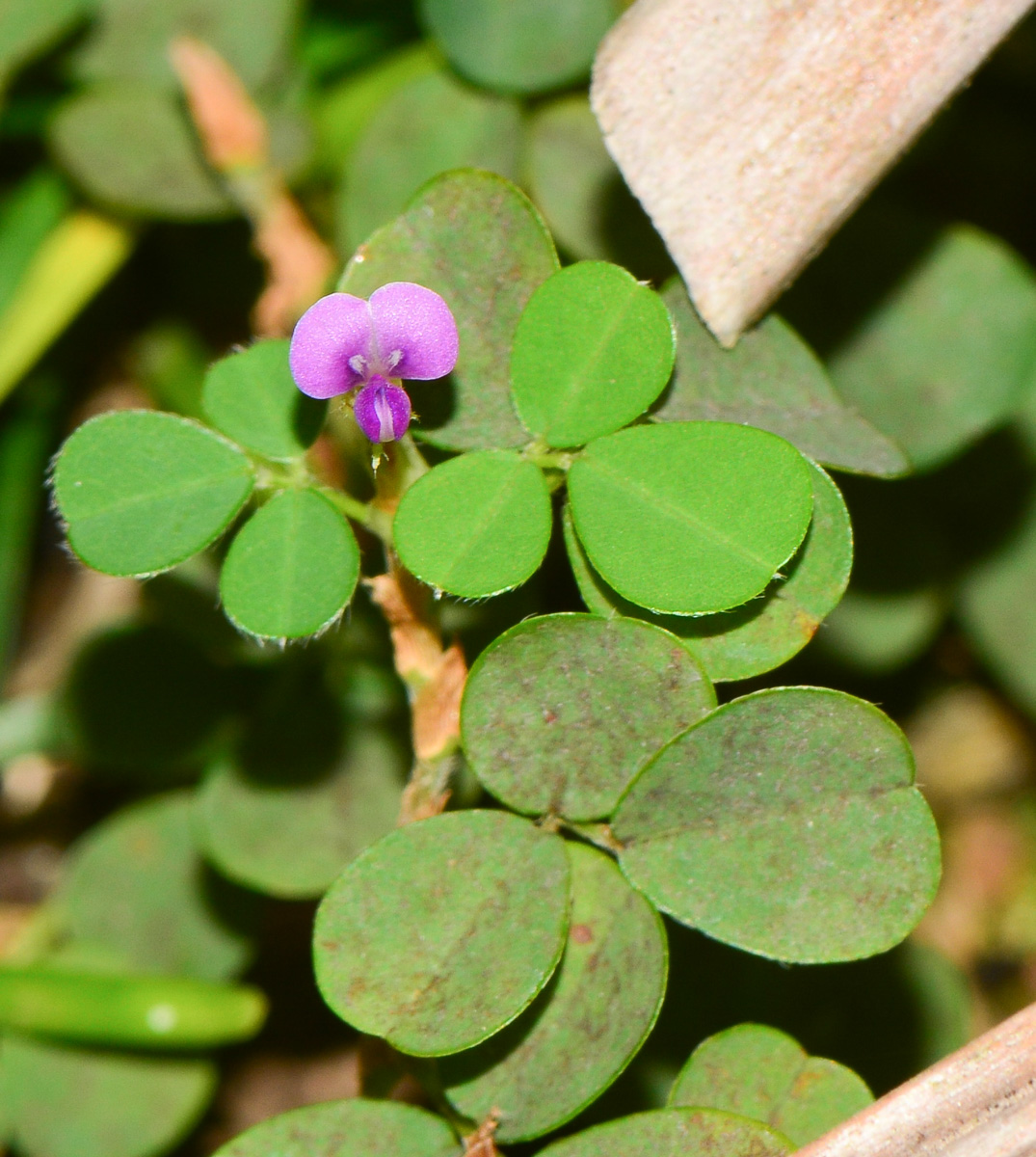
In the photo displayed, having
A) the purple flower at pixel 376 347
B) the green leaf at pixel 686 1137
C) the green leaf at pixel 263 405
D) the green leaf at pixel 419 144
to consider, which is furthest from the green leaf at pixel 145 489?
the green leaf at pixel 419 144

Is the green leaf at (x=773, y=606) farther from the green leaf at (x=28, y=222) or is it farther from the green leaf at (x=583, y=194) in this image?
the green leaf at (x=28, y=222)

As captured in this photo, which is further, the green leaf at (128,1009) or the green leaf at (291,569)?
the green leaf at (128,1009)

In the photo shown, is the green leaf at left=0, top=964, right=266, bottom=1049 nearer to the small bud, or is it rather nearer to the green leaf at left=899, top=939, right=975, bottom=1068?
the green leaf at left=899, top=939, right=975, bottom=1068

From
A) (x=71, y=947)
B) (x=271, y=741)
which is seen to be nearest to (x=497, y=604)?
(x=271, y=741)

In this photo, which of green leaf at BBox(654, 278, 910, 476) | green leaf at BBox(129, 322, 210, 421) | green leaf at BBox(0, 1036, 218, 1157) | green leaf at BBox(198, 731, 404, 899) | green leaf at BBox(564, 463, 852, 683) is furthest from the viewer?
green leaf at BBox(129, 322, 210, 421)

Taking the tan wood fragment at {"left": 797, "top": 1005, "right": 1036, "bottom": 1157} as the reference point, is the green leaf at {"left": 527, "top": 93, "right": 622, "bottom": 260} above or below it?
above

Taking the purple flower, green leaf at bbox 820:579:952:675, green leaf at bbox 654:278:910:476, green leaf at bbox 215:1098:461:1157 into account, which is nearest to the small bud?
the purple flower
